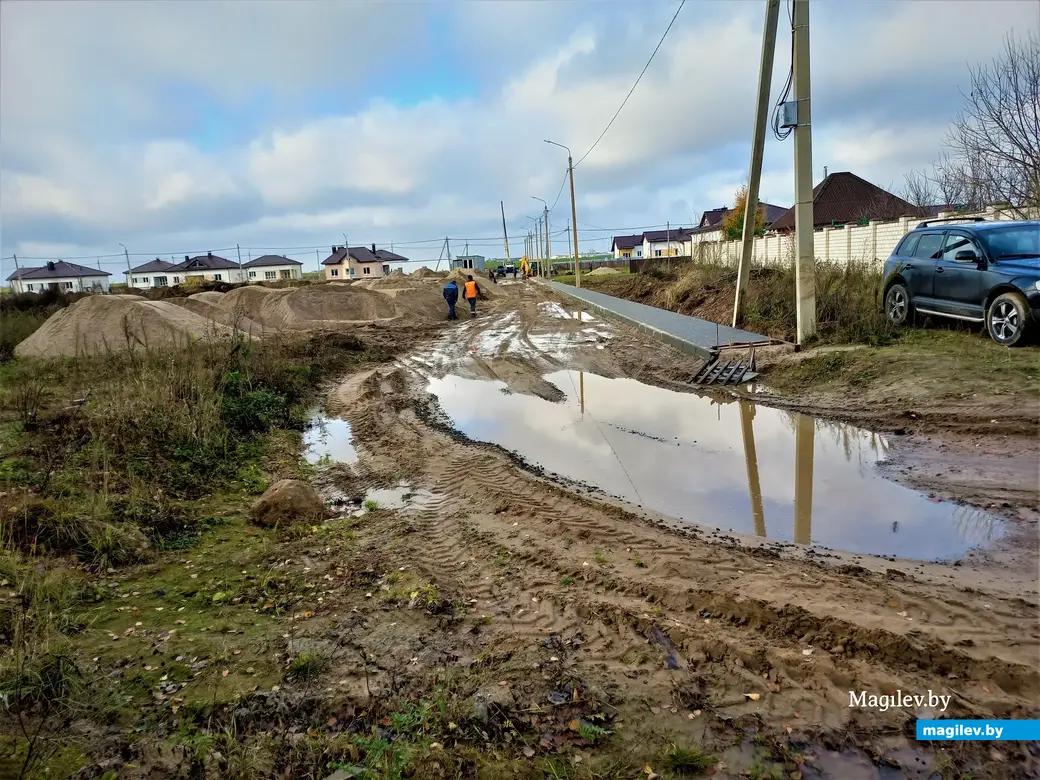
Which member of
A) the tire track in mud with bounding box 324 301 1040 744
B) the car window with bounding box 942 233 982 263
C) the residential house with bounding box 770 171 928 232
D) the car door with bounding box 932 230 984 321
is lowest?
the tire track in mud with bounding box 324 301 1040 744

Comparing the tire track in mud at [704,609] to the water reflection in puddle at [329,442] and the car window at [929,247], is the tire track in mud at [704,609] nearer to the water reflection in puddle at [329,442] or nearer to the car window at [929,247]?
the water reflection in puddle at [329,442]

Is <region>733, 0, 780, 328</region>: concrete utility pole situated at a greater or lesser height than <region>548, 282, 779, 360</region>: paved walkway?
greater

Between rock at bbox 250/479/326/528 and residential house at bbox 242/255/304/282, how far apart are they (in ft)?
319

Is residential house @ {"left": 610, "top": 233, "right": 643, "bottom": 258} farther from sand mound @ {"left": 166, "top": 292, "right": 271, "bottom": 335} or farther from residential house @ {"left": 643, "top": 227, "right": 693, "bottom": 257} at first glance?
sand mound @ {"left": 166, "top": 292, "right": 271, "bottom": 335}

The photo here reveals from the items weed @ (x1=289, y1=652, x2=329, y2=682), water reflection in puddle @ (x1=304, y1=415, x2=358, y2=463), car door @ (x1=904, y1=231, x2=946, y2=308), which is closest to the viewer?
weed @ (x1=289, y1=652, x2=329, y2=682)

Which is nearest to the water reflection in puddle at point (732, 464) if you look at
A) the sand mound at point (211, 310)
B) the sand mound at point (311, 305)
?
the sand mound at point (211, 310)

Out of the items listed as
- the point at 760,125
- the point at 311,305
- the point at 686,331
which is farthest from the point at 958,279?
the point at 311,305

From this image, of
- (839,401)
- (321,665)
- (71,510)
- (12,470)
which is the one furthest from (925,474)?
(12,470)

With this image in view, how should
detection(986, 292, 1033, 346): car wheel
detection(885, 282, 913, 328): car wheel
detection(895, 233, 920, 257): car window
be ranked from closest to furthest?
1. detection(986, 292, 1033, 346): car wheel
2. detection(885, 282, 913, 328): car wheel
3. detection(895, 233, 920, 257): car window

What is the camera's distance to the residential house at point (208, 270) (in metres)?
91.8

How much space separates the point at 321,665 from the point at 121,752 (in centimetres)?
95

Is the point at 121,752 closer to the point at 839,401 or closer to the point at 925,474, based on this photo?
the point at 925,474

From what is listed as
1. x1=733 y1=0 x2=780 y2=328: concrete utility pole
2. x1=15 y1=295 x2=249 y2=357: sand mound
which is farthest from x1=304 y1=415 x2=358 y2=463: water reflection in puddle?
x1=733 y1=0 x2=780 y2=328: concrete utility pole

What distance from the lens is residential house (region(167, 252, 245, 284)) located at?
301 ft
